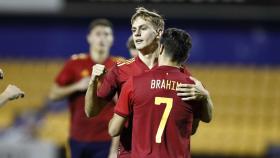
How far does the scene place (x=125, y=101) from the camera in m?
4.36

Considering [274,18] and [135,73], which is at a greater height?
[274,18]

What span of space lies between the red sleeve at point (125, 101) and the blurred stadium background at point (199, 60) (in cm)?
661

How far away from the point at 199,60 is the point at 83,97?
546 cm

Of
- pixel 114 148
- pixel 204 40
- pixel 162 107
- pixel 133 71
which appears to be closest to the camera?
pixel 162 107

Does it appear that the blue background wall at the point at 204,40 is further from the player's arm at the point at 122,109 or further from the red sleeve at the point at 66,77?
the player's arm at the point at 122,109

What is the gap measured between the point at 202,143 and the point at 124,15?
2415 millimetres

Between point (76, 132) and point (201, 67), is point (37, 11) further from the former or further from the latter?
point (76, 132)

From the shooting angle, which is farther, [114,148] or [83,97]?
[83,97]

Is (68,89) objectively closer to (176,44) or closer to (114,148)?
(114,148)

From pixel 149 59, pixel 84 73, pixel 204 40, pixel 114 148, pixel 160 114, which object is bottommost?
pixel 114 148

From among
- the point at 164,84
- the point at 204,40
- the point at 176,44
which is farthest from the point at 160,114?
the point at 204,40

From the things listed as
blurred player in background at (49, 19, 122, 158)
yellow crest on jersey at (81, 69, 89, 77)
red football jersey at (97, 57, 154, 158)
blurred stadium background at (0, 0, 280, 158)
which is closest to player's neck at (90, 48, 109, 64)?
blurred player in background at (49, 19, 122, 158)

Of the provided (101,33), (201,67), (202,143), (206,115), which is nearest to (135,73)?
(206,115)

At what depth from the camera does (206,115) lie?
176 inches
